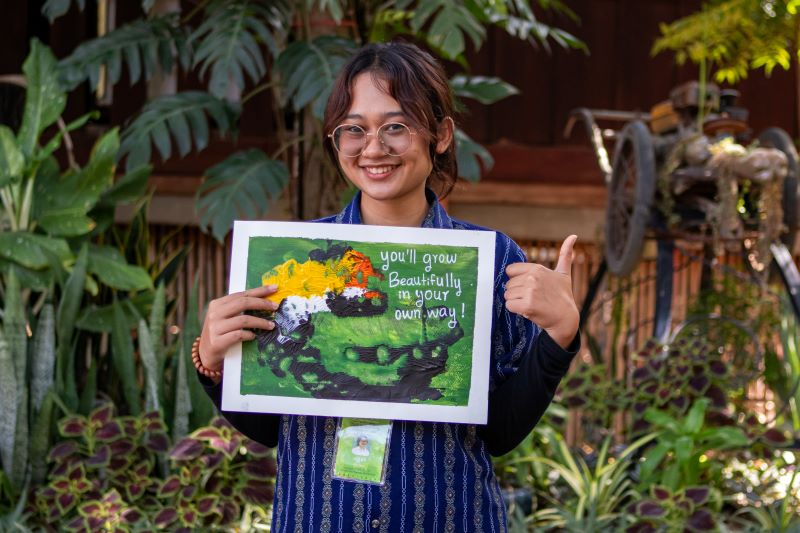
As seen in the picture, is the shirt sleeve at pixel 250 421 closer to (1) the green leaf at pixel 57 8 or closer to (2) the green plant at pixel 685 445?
(2) the green plant at pixel 685 445

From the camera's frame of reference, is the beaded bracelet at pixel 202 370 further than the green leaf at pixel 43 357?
No

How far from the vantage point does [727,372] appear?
158 inches

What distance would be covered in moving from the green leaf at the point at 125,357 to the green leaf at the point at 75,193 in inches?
19.1

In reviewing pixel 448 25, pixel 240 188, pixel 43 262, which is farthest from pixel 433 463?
pixel 43 262

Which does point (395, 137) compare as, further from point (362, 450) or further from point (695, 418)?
point (695, 418)

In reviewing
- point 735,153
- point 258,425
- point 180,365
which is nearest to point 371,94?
point 258,425

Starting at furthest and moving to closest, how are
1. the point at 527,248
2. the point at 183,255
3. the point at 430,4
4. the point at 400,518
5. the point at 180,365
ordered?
the point at 527,248
the point at 183,255
the point at 430,4
the point at 180,365
the point at 400,518

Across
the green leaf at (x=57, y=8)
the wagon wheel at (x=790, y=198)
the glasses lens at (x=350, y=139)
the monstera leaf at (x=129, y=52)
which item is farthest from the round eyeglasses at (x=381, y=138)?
the wagon wheel at (x=790, y=198)

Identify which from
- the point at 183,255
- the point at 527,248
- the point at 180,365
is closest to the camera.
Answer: the point at 180,365

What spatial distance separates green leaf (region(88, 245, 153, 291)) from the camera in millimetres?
4027

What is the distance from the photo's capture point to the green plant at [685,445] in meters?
3.62

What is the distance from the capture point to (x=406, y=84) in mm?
1643

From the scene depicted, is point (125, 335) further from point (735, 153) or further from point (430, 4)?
point (735, 153)

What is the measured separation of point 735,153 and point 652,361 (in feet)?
3.22
